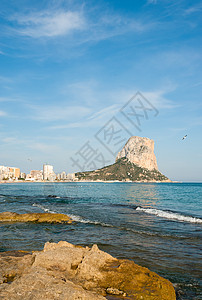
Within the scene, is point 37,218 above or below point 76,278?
below

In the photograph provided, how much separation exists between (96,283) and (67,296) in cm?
195

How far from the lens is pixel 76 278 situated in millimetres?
6715

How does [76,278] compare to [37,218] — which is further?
[37,218]

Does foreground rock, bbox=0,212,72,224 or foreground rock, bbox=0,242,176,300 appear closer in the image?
foreground rock, bbox=0,242,176,300

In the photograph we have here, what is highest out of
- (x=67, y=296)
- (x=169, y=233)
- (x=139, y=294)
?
(x=67, y=296)

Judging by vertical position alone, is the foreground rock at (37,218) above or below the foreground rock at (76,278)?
below

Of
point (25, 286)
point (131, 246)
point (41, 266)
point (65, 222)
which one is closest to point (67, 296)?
point (25, 286)

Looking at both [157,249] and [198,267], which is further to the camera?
[157,249]

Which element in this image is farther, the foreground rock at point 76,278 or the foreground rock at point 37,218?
the foreground rock at point 37,218

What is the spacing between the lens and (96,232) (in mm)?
15766

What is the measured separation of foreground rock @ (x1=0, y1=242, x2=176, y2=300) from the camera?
5.04 m

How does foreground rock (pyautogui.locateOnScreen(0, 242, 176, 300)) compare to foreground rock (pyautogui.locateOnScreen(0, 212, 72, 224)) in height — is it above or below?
above

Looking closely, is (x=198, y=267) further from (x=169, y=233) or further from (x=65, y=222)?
(x=65, y=222)

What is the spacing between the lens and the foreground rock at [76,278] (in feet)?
16.5
